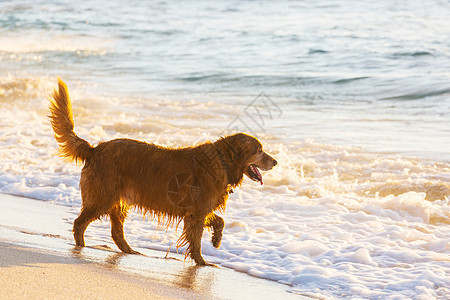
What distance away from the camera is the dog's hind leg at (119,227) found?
5.48m

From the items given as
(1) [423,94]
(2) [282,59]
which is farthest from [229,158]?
(2) [282,59]

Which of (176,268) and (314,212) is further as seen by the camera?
(314,212)

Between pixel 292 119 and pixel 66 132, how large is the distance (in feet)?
26.6

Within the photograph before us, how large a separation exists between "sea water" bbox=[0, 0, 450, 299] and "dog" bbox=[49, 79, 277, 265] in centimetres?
66

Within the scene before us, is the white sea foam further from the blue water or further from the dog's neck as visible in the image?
the blue water

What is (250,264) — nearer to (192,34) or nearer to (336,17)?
(192,34)

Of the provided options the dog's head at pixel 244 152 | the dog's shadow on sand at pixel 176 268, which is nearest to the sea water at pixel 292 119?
the dog's shadow on sand at pixel 176 268

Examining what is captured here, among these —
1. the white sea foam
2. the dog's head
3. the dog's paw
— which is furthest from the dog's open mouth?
the white sea foam

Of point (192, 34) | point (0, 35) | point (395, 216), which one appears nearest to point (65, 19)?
point (0, 35)

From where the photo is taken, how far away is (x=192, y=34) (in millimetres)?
27844

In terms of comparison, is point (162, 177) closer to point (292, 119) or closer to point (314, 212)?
point (314, 212)

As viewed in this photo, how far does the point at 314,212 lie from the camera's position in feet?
23.3

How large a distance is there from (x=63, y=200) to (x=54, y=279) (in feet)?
11.6

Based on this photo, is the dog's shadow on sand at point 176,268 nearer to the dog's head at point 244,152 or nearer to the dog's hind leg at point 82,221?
the dog's hind leg at point 82,221
